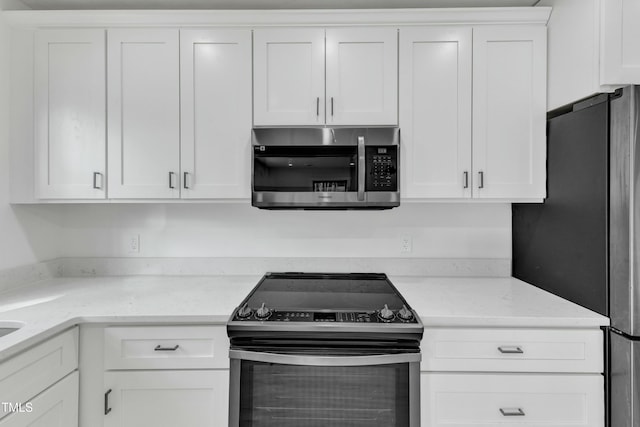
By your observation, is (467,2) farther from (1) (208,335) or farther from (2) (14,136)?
(2) (14,136)

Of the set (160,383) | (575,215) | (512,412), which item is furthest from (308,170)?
(512,412)

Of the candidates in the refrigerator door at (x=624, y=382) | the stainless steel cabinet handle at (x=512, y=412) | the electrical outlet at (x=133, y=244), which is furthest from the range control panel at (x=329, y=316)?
the electrical outlet at (x=133, y=244)

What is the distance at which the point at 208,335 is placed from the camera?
143 cm

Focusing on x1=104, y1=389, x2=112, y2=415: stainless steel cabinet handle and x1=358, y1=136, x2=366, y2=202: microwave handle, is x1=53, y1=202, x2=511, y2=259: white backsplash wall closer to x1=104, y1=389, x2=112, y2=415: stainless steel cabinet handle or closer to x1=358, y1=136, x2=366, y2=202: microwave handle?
x1=358, y1=136, x2=366, y2=202: microwave handle

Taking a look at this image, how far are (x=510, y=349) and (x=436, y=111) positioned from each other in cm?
114

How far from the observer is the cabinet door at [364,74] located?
178cm

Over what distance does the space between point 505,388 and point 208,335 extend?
48.0 inches

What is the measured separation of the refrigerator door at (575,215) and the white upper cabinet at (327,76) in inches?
31.8

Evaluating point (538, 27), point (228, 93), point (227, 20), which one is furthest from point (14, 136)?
point (538, 27)

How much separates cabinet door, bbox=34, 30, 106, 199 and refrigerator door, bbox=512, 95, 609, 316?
7.46ft

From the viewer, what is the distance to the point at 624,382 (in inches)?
52.0

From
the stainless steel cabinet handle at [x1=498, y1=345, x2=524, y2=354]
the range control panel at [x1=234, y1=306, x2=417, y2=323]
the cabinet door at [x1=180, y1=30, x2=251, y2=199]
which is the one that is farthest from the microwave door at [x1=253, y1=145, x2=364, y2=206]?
the stainless steel cabinet handle at [x1=498, y1=345, x2=524, y2=354]

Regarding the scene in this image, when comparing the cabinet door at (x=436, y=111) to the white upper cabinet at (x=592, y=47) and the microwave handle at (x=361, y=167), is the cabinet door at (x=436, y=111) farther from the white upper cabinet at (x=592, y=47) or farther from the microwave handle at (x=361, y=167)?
the white upper cabinet at (x=592, y=47)

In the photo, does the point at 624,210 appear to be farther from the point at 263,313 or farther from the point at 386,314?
the point at 263,313
